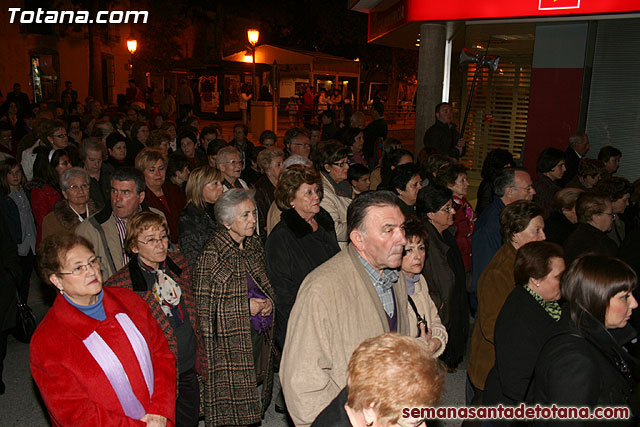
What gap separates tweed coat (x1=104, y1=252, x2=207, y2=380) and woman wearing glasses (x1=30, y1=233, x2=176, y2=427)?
360 millimetres

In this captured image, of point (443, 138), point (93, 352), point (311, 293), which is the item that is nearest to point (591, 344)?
point (311, 293)

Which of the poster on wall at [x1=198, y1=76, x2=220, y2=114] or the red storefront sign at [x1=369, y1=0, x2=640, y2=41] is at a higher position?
the red storefront sign at [x1=369, y1=0, x2=640, y2=41]

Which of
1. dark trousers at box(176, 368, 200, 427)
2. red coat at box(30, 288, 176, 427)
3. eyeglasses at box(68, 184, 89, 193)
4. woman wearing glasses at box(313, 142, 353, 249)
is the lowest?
dark trousers at box(176, 368, 200, 427)

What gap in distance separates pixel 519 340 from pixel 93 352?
97.1 inches

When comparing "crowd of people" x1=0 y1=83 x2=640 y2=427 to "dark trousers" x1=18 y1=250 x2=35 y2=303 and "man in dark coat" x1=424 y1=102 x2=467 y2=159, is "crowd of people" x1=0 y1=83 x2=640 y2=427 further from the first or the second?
"man in dark coat" x1=424 y1=102 x2=467 y2=159

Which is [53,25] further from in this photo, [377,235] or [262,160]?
[377,235]

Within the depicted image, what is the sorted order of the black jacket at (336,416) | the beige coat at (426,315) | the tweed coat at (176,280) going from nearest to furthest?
1. the black jacket at (336,416)
2. the beige coat at (426,315)
3. the tweed coat at (176,280)

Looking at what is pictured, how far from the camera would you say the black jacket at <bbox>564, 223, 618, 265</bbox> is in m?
4.61

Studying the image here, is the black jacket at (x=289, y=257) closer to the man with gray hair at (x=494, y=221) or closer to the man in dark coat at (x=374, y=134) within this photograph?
the man with gray hair at (x=494, y=221)

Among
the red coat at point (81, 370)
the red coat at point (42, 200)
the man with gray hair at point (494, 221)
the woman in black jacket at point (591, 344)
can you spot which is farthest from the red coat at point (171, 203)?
the woman in black jacket at point (591, 344)

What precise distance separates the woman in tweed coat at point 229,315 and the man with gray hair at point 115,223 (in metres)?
0.88

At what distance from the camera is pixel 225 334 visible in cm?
406

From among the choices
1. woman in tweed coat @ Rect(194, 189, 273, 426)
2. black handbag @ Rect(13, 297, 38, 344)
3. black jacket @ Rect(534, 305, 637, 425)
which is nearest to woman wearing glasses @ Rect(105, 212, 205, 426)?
woman in tweed coat @ Rect(194, 189, 273, 426)

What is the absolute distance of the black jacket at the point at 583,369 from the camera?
8.35 ft
